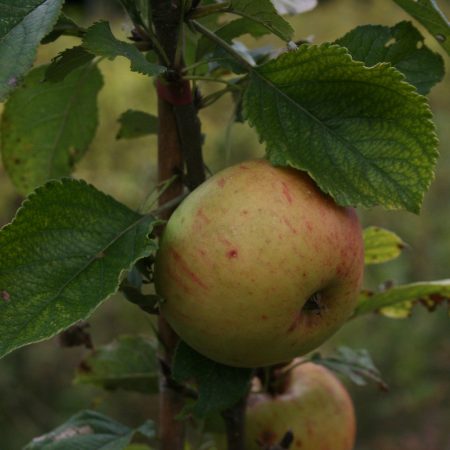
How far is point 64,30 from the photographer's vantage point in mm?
554

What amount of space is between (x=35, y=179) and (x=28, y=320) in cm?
30

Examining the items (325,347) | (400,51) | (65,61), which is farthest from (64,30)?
Answer: (325,347)

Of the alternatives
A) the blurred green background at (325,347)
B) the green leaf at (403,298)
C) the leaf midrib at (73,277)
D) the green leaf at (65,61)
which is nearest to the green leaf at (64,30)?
the green leaf at (65,61)

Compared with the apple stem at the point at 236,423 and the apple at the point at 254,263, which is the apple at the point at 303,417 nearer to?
the apple stem at the point at 236,423

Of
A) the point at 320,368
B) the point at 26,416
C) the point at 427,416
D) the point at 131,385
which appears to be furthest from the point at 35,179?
the point at 427,416

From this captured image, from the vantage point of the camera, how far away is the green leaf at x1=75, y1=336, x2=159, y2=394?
0.76 meters

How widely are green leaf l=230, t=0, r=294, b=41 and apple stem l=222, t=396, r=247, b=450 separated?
0.97ft

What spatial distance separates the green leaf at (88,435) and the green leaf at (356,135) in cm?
29

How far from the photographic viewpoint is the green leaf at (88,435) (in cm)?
64

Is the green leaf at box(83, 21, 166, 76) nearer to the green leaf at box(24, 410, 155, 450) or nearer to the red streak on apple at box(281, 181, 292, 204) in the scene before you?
the red streak on apple at box(281, 181, 292, 204)

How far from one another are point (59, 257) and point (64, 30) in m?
0.16

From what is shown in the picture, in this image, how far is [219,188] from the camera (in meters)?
0.54

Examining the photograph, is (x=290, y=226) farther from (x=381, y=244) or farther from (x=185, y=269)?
(x=381, y=244)

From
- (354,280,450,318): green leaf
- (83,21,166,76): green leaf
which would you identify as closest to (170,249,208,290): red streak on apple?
(83,21,166,76): green leaf
